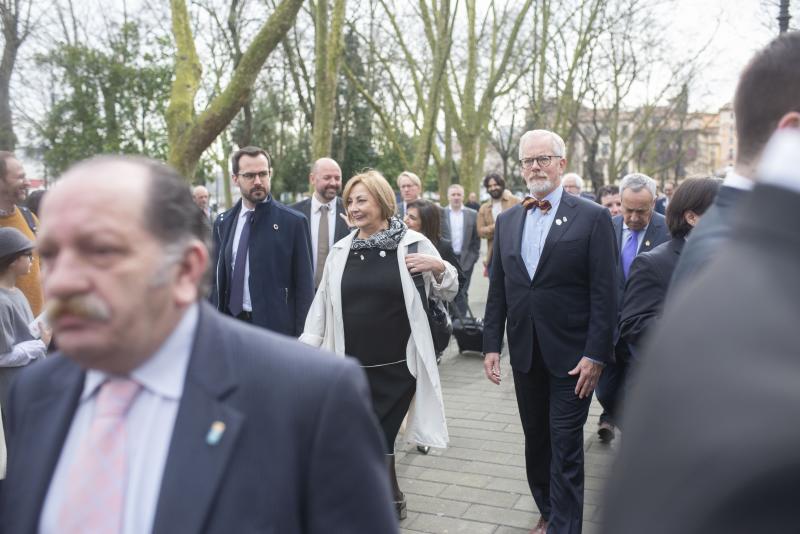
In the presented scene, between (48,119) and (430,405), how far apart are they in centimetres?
1908

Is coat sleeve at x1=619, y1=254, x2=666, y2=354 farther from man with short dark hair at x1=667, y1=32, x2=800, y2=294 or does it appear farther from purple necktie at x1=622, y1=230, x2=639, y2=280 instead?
purple necktie at x1=622, y1=230, x2=639, y2=280

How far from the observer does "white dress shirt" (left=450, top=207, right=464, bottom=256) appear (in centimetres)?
1250

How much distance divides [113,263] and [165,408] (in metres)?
0.33

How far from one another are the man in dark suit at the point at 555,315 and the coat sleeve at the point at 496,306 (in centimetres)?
12

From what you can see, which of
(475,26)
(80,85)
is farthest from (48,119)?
(475,26)

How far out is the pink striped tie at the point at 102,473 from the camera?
5.16 ft

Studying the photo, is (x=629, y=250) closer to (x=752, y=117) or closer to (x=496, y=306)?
(x=496, y=306)

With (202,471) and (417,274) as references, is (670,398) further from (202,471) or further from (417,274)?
(417,274)

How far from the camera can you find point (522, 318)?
15.7 ft

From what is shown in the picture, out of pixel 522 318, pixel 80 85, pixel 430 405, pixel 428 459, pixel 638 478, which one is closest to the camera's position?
pixel 638 478

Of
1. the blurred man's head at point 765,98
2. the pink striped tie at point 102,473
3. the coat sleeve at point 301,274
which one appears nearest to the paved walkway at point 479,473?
the coat sleeve at point 301,274

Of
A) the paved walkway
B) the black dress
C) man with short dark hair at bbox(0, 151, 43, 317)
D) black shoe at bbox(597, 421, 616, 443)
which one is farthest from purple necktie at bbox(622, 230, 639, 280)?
man with short dark hair at bbox(0, 151, 43, 317)

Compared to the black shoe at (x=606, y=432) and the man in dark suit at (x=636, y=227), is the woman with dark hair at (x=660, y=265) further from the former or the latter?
the black shoe at (x=606, y=432)

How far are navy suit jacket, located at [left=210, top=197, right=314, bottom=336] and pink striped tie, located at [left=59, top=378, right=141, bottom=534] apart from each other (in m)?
3.97
